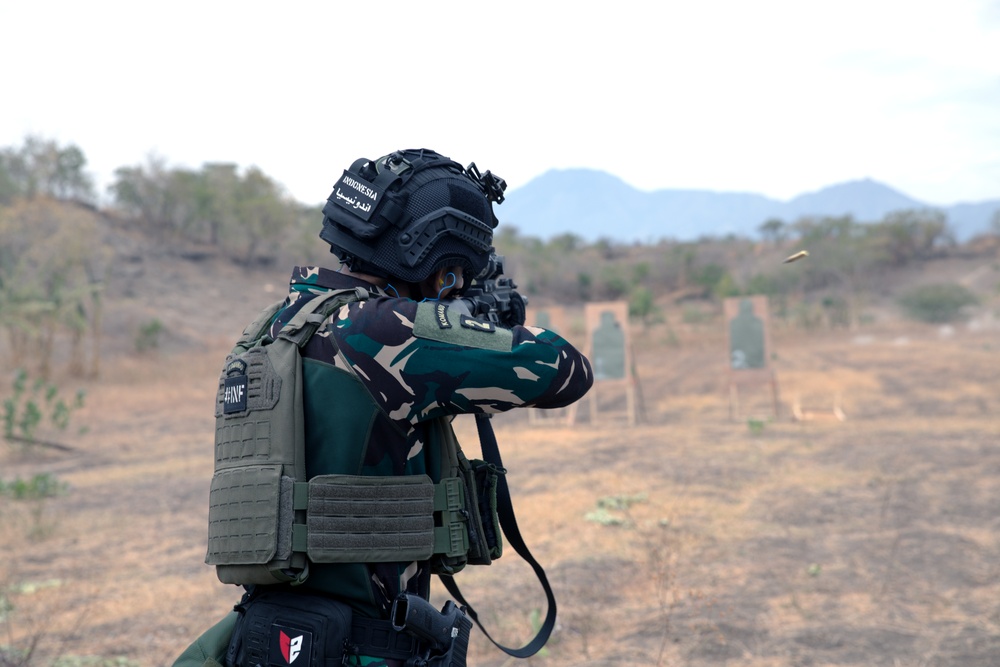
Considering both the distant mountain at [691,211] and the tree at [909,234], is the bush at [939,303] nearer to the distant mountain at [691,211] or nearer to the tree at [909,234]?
the tree at [909,234]

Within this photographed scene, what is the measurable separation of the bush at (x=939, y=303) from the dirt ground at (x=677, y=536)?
10.9m

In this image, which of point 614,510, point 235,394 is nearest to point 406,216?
point 235,394

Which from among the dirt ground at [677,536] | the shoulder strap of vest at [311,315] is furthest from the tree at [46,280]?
the shoulder strap of vest at [311,315]

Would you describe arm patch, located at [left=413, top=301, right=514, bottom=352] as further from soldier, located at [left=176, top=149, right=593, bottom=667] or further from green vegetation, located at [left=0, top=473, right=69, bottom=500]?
green vegetation, located at [left=0, top=473, right=69, bottom=500]

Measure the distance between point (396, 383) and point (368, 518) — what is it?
29 cm

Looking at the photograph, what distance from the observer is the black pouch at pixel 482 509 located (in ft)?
6.25

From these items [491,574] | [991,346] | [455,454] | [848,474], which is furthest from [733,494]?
[991,346]

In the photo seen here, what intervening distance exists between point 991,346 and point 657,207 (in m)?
A: 65.4

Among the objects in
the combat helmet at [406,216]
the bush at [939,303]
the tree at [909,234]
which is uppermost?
the tree at [909,234]

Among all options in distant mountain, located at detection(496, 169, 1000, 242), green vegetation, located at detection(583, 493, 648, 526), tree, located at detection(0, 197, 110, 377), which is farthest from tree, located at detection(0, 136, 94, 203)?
green vegetation, located at detection(583, 493, 648, 526)

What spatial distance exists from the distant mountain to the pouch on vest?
3219cm

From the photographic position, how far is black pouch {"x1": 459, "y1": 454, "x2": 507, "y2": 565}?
1904 millimetres

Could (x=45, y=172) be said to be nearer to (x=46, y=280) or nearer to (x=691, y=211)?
(x=46, y=280)

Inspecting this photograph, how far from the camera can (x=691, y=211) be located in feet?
258
